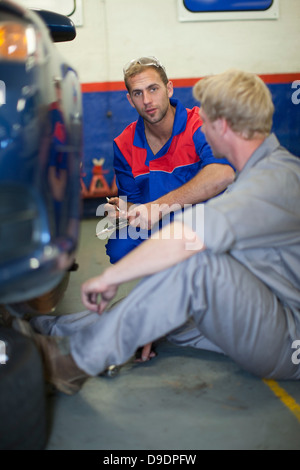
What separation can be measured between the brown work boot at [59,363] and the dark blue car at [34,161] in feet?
0.42

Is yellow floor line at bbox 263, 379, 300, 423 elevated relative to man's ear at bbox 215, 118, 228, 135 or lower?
lower

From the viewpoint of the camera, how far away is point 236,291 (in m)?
1.45

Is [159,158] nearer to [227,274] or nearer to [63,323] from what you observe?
[63,323]

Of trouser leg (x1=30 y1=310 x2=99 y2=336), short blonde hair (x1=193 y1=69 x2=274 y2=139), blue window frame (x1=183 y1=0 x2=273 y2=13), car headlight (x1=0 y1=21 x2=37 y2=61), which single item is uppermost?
blue window frame (x1=183 y1=0 x2=273 y2=13)

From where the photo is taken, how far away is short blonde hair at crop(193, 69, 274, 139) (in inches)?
62.7

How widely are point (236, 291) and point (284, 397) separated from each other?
1.47 feet

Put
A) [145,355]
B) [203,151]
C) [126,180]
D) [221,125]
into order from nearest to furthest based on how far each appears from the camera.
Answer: [221,125], [145,355], [203,151], [126,180]

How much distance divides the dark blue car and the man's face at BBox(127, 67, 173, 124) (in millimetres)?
885
